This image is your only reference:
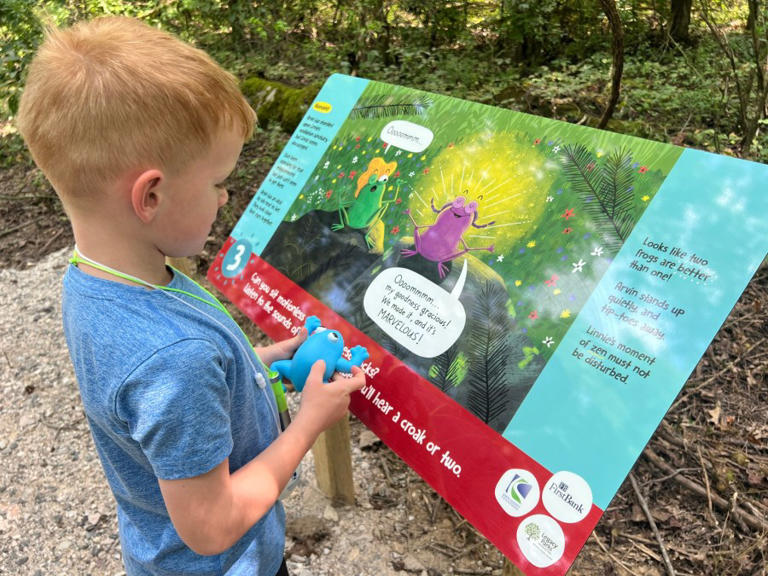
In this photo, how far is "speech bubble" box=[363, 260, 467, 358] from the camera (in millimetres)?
1431

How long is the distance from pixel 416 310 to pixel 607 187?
0.54 meters

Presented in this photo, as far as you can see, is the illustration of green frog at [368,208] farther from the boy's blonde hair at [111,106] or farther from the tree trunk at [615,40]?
the tree trunk at [615,40]

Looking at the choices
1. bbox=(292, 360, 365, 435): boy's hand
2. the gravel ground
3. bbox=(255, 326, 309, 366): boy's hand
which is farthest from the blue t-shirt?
the gravel ground

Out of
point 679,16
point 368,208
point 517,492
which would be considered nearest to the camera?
point 517,492

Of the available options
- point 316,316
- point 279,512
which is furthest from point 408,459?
point 316,316

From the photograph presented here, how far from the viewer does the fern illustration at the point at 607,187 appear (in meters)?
1.22

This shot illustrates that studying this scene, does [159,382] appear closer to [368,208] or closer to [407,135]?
[368,208]

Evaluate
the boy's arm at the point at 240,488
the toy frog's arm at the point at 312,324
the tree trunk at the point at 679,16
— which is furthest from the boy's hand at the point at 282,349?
the tree trunk at the point at 679,16

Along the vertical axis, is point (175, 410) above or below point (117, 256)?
below

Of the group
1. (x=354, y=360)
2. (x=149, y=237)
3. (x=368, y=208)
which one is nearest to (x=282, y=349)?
(x=354, y=360)

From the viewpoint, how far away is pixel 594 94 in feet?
14.3

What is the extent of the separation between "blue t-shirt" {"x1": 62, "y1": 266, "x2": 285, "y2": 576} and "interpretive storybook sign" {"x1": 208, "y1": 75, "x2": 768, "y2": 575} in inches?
18.4

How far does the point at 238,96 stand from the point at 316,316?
833 millimetres

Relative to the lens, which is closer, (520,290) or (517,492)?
(517,492)
